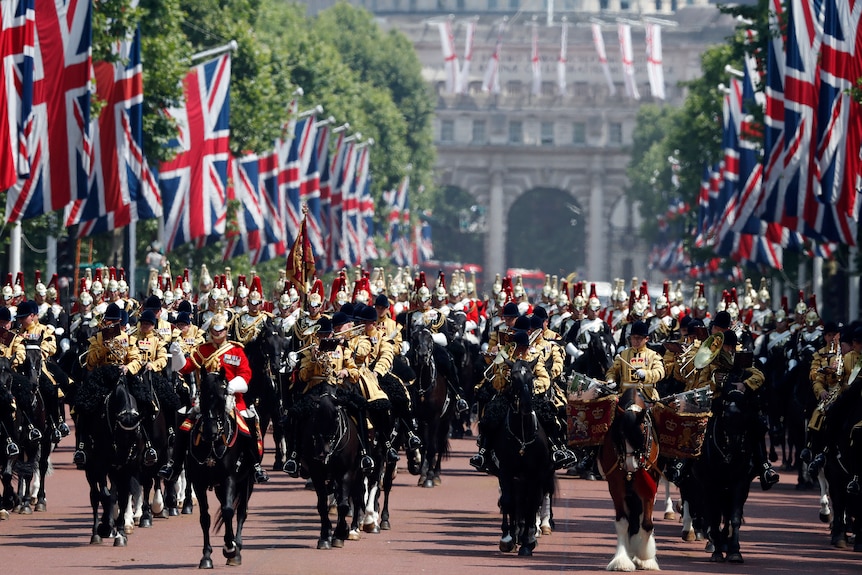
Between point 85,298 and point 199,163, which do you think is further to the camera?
point 199,163

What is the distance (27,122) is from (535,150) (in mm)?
134924

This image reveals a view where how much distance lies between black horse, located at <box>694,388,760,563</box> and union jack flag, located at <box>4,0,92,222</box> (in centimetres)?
1876

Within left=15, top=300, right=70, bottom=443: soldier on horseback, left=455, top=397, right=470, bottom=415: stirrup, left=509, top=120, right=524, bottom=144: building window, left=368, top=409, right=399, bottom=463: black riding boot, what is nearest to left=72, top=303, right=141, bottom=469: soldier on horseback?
left=368, top=409, right=399, bottom=463: black riding boot

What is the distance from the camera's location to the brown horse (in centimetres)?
2022

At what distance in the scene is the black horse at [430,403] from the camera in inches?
1129

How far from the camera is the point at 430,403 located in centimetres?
2902

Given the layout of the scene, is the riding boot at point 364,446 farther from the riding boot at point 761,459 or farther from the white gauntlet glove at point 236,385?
the riding boot at point 761,459

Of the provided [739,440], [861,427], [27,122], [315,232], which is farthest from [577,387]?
[315,232]

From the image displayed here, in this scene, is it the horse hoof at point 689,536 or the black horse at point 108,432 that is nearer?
the black horse at point 108,432

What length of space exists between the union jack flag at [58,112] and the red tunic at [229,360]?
57.4 ft

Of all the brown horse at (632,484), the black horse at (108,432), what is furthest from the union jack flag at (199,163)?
the brown horse at (632,484)

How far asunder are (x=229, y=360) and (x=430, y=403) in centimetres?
878

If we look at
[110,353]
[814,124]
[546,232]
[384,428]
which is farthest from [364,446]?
[546,232]

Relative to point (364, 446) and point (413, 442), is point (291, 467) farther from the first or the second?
point (413, 442)
